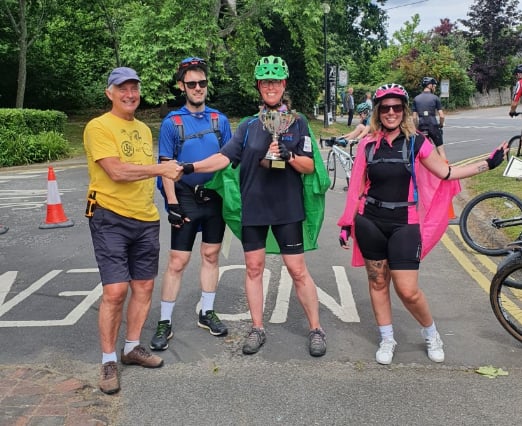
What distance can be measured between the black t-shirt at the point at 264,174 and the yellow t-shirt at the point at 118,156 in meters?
0.61

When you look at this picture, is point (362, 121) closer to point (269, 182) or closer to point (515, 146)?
point (515, 146)

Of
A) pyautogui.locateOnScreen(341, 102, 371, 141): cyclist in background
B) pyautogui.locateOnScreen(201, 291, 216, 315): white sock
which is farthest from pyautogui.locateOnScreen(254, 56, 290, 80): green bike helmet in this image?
pyautogui.locateOnScreen(341, 102, 371, 141): cyclist in background

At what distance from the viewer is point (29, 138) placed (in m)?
16.7

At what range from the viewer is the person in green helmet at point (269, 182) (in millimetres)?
3854

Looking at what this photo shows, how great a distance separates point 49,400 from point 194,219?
1.55 metres

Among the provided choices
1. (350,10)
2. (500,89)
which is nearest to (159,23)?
(350,10)

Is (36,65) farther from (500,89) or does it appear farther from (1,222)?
(500,89)

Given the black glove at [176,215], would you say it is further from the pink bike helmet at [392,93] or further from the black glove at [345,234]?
the pink bike helmet at [392,93]

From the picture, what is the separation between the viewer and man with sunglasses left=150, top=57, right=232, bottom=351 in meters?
4.12

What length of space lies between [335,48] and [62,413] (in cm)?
3337

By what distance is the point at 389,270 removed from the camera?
12.8 feet

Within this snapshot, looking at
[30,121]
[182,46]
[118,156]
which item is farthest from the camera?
[182,46]

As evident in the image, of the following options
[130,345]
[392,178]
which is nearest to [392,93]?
[392,178]

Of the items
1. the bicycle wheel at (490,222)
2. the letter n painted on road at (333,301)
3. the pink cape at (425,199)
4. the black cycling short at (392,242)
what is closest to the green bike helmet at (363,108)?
the bicycle wheel at (490,222)
